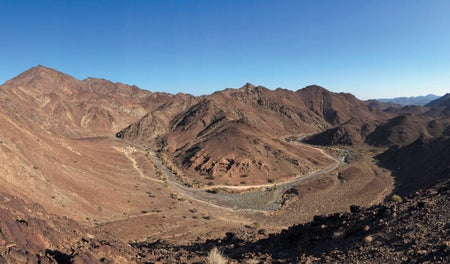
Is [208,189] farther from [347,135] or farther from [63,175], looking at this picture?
[347,135]

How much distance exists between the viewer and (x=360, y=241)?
12.9m

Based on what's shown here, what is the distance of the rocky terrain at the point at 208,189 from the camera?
1310 centimetres

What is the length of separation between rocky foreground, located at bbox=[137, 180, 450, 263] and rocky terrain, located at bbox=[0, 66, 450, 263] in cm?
7

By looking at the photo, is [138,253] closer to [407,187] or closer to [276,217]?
[276,217]

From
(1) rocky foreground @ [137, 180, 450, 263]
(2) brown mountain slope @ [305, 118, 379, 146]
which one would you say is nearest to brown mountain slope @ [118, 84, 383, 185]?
(2) brown mountain slope @ [305, 118, 379, 146]

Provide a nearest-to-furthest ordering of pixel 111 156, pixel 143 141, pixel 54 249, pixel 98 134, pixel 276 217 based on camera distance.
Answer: pixel 54 249 < pixel 276 217 < pixel 111 156 < pixel 143 141 < pixel 98 134

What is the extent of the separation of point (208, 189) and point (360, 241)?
133ft

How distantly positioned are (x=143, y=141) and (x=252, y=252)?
3598 inches

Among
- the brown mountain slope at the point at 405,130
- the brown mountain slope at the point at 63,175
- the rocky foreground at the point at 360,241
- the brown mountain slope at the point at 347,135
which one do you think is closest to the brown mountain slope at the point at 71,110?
the brown mountain slope at the point at 63,175

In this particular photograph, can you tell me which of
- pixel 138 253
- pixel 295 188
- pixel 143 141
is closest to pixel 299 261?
pixel 138 253

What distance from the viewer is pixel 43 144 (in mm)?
40219

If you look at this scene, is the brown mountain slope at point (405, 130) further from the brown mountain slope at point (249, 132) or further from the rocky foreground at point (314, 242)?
the rocky foreground at point (314, 242)

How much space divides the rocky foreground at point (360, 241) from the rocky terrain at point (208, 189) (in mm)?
69

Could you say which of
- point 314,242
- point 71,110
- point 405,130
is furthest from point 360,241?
point 71,110
